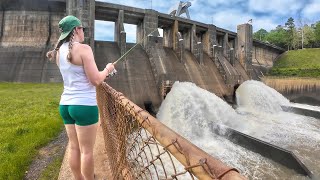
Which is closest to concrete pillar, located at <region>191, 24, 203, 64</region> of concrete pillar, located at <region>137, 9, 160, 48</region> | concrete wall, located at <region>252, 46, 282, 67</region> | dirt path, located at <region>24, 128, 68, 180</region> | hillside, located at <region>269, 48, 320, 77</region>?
concrete pillar, located at <region>137, 9, 160, 48</region>

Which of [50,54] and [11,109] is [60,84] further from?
[50,54]

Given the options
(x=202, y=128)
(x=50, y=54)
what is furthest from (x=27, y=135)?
(x=202, y=128)

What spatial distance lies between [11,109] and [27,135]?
351 centimetres

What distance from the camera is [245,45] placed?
1016 inches

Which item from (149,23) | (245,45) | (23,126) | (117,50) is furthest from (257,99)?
(23,126)

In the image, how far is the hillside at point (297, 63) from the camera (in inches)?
1309

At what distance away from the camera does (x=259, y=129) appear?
1361 cm

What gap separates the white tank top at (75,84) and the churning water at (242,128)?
22.9ft

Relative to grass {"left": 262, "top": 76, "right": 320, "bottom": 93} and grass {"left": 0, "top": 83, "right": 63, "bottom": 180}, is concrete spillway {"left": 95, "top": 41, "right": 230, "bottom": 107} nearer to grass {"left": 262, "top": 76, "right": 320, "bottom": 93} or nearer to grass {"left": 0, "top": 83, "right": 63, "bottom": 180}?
grass {"left": 0, "top": 83, "right": 63, "bottom": 180}

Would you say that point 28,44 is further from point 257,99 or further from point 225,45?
point 225,45

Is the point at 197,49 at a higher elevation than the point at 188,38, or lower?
lower

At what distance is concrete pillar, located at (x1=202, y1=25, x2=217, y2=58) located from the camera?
22406 millimetres

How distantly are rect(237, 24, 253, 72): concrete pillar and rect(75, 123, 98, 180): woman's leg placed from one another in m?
24.8

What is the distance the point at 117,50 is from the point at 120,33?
1150mm
